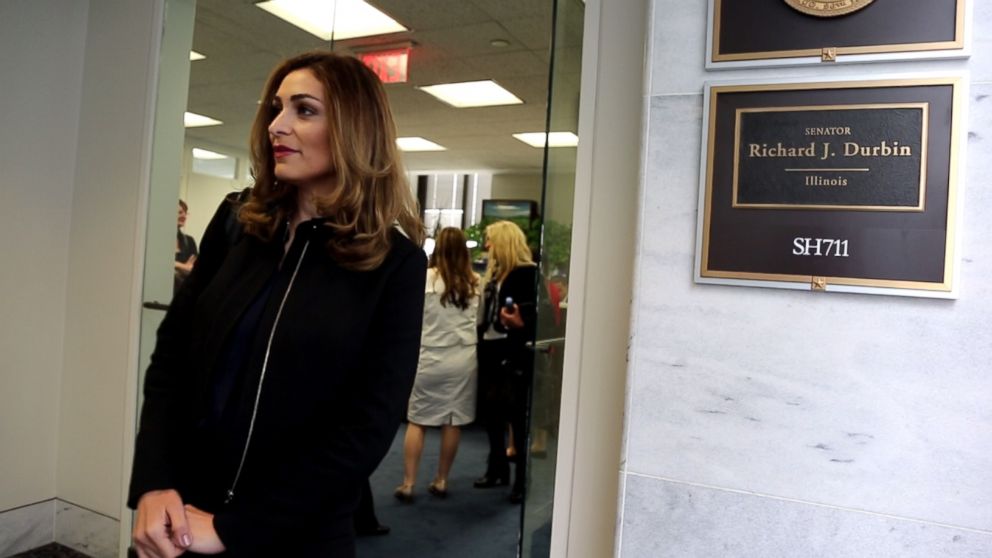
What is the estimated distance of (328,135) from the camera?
46.8 inches

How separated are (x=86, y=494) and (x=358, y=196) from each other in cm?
286

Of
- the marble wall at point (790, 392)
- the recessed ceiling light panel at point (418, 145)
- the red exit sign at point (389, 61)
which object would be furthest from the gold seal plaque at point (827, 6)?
the recessed ceiling light panel at point (418, 145)

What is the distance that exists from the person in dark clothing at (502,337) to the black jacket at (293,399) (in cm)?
259

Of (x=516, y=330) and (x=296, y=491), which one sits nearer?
(x=296, y=491)

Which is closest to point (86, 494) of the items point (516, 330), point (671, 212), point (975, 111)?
point (516, 330)

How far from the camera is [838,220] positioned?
145 centimetres

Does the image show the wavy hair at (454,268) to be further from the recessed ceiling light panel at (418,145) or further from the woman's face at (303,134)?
the recessed ceiling light panel at (418,145)

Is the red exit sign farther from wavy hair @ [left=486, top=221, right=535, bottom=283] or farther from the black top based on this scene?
the black top

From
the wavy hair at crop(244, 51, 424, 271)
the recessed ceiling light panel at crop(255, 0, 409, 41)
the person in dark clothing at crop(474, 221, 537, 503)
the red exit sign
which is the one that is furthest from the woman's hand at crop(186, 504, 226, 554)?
the red exit sign

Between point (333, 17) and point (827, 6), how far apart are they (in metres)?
3.53

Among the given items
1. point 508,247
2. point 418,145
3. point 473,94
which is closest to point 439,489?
point 508,247

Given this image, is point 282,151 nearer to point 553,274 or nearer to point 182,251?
point 553,274

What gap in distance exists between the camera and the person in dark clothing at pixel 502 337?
3963mm

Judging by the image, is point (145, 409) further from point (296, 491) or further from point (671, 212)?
point (671, 212)
